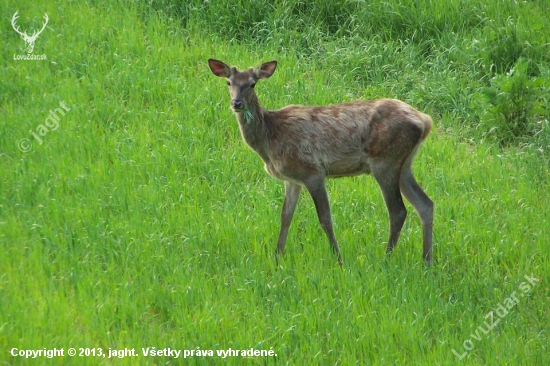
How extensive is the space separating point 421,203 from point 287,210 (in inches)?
54.4

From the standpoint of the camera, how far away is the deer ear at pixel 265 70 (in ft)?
31.1

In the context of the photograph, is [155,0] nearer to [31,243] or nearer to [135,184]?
[135,184]

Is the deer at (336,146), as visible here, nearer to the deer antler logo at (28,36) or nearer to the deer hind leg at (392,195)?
the deer hind leg at (392,195)

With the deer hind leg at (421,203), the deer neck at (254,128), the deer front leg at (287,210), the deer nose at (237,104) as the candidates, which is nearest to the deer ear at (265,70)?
the deer neck at (254,128)

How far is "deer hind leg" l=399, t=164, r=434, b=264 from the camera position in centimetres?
935

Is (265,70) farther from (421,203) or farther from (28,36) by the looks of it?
(28,36)

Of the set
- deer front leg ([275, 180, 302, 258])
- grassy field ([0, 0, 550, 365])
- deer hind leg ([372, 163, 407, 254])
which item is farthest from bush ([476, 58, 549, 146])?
deer front leg ([275, 180, 302, 258])

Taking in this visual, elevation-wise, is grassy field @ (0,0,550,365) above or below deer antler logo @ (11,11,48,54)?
below

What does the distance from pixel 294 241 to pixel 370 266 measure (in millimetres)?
1092

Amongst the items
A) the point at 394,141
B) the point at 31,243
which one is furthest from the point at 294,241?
the point at 31,243

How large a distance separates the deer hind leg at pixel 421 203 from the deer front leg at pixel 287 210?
111 centimetres

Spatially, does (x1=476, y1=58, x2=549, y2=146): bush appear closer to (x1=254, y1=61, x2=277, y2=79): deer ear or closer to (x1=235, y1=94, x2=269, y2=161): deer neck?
(x1=254, y1=61, x2=277, y2=79): deer ear

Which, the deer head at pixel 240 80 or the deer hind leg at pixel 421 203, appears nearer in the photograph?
the deer head at pixel 240 80

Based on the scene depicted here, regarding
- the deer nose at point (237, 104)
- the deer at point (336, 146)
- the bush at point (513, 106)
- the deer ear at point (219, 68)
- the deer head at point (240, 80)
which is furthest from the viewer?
A: the bush at point (513, 106)
